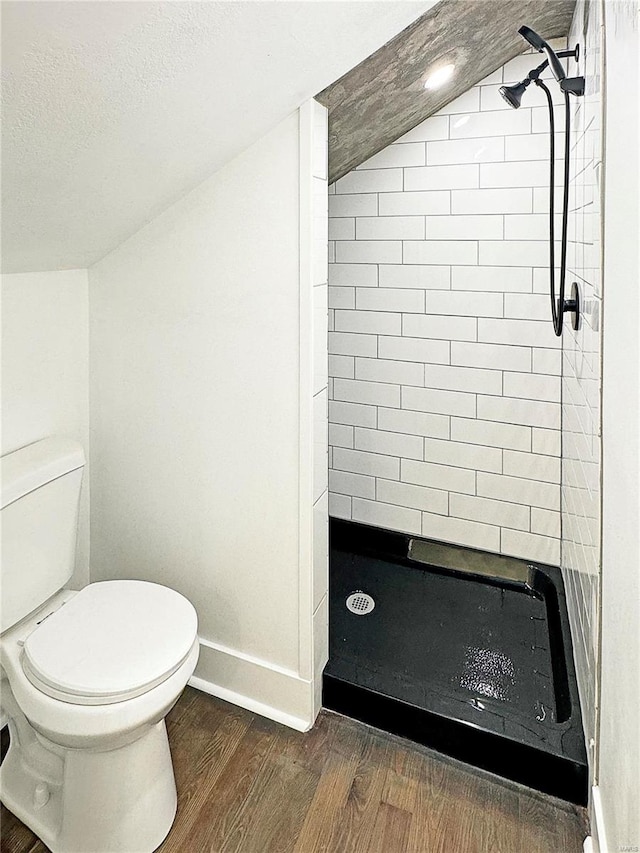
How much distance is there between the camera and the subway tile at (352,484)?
110 inches

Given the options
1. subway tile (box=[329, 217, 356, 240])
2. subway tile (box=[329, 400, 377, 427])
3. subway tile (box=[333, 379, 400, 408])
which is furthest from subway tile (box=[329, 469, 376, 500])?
Answer: subway tile (box=[329, 217, 356, 240])

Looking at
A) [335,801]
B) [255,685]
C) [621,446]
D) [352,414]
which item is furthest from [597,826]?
[352,414]

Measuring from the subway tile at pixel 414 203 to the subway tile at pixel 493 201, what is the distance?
1.7 inches

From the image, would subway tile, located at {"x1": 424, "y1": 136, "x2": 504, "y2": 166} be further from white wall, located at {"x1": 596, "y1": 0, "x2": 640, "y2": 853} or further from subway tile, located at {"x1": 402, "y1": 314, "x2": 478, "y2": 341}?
white wall, located at {"x1": 596, "y1": 0, "x2": 640, "y2": 853}

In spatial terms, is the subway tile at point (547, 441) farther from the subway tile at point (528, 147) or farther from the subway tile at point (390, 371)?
the subway tile at point (528, 147)

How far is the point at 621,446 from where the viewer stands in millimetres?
1160

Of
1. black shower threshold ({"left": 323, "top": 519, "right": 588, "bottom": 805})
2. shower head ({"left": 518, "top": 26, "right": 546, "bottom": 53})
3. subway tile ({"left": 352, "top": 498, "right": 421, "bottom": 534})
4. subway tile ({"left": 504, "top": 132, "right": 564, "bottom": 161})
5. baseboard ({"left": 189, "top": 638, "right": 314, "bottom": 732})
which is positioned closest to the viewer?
shower head ({"left": 518, "top": 26, "right": 546, "bottom": 53})

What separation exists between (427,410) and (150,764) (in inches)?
63.8

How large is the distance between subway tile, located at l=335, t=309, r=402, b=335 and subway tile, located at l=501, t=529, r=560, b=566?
3.07 feet

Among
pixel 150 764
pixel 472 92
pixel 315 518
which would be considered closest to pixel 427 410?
pixel 315 518

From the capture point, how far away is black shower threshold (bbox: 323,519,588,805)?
5.71 ft

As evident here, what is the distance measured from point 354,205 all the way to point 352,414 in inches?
33.9

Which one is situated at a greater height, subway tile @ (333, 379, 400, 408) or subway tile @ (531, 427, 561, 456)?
subway tile @ (333, 379, 400, 408)

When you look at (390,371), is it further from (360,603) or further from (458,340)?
(360,603)
